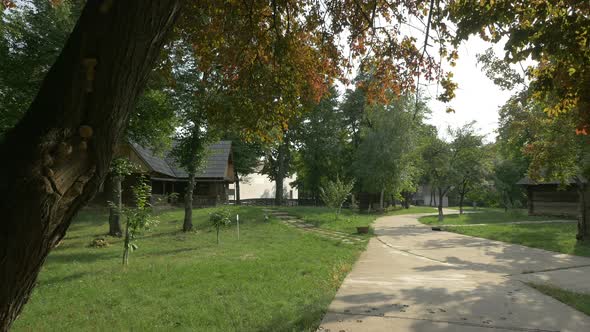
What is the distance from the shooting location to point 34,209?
6.25 feet

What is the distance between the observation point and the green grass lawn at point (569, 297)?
606cm

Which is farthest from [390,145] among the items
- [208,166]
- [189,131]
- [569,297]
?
[569,297]

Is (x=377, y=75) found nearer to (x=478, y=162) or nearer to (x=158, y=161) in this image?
(x=478, y=162)

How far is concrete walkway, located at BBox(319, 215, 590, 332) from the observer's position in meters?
5.15

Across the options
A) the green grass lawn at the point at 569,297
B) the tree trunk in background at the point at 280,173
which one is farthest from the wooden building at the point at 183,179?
the green grass lawn at the point at 569,297

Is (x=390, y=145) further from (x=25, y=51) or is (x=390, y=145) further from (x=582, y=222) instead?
(x=25, y=51)

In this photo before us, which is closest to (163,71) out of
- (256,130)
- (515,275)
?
(256,130)

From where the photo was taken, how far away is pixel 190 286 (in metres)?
7.76

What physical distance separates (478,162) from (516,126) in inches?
500

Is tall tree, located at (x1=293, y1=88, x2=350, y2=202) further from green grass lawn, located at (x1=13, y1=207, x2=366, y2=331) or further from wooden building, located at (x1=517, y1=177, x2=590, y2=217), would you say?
green grass lawn, located at (x1=13, y1=207, x2=366, y2=331)

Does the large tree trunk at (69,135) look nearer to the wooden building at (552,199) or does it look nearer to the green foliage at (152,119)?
the green foliage at (152,119)

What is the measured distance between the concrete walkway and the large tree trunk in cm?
380

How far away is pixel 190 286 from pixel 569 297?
728cm

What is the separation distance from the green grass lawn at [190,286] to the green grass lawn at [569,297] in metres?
3.99
